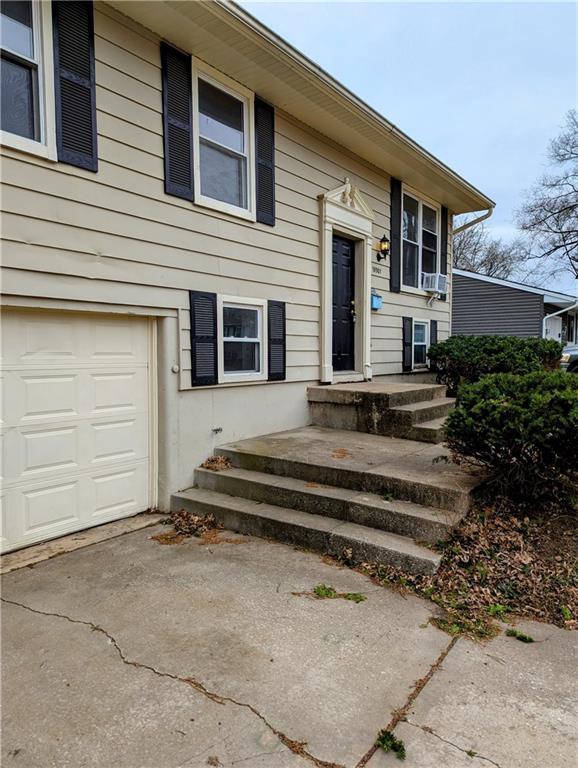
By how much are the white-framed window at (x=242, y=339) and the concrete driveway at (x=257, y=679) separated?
2.31m

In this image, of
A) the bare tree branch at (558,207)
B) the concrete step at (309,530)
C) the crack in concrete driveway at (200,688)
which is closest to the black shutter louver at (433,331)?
the concrete step at (309,530)

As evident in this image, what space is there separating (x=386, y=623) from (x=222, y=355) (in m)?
2.92

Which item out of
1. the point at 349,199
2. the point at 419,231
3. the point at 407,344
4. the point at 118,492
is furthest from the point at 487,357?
the point at 118,492

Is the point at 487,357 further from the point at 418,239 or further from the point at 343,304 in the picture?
the point at 418,239

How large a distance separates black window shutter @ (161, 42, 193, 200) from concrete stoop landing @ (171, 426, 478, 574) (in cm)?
254

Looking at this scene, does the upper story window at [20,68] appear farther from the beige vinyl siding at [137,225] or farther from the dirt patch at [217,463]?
the dirt patch at [217,463]

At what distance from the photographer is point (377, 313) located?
7.02 m

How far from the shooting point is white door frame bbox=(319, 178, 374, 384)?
19.7 feet

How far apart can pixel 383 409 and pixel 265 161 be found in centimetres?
301

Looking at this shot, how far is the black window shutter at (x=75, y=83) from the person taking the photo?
3.36 metres

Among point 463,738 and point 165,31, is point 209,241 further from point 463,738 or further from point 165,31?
point 463,738

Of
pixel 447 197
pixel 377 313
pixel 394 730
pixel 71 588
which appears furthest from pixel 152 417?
pixel 447 197

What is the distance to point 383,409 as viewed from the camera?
531cm

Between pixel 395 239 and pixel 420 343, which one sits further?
pixel 420 343
